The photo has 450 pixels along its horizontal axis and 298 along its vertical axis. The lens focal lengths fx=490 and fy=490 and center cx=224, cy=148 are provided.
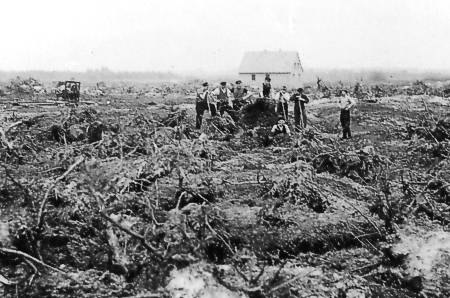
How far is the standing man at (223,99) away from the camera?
11609 mm

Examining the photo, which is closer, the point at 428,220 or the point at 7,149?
the point at 428,220

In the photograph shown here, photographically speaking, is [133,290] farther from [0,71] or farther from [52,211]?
[0,71]

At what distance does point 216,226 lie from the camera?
596 centimetres

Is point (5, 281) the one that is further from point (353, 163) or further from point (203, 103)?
point (203, 103)

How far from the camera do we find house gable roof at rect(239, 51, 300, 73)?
117 feet

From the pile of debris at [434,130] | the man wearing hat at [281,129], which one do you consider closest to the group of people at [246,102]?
the man wearing hat at [281,129]

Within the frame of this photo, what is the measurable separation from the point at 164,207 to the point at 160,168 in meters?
0.83

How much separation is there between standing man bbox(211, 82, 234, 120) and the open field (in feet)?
9.40

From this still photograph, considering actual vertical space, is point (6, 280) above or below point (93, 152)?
below

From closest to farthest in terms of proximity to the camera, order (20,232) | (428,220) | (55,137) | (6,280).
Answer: (6,280), (20,232), (428,220), (55,137)

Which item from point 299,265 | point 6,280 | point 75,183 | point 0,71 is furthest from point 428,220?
point 0,71

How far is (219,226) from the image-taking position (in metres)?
5.96

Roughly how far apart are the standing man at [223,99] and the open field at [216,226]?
286 cm

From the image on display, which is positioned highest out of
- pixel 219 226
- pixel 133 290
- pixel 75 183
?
pixel 75 183
